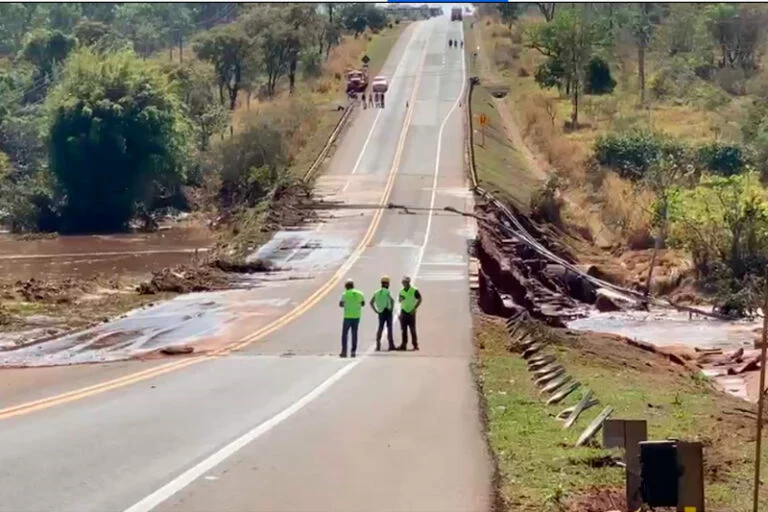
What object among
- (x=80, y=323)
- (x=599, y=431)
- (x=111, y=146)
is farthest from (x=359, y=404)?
(x=111, y=146)

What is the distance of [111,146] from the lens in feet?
241

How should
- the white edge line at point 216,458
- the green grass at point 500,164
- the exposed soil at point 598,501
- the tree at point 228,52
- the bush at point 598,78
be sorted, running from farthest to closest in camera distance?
Answer: the bush at point 598,78 < the tree at point 228,52 < the green grass at point 500,164 < the exposed soil at point 598,501 < the white edge line at point 216,458

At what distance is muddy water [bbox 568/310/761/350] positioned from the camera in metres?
39.6

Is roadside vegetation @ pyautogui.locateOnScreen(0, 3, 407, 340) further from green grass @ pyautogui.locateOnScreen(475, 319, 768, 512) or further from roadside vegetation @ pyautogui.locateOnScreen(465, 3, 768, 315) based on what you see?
roadside vegetation @ pyautogui.locateOnScreen(465, 3, 768, 315)

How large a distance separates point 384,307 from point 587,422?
33.1 feet

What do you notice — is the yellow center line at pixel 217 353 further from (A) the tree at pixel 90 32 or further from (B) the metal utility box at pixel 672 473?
(A) the tree at pixel 90 32

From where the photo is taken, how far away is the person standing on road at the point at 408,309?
25.8 meters

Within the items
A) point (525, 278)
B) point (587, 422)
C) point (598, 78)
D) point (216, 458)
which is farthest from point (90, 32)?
point (216, 458)

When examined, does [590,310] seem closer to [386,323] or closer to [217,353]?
[386,323]

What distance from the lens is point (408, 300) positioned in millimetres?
25750

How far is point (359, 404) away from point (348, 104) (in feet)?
243

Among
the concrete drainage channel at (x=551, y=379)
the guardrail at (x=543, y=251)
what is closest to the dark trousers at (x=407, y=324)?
the concrete drainage channel at (x=551, y=379)

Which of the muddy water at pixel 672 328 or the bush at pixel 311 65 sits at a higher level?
the bush at pixel 311 65

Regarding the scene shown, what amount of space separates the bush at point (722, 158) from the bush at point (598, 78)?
92.4 ft
